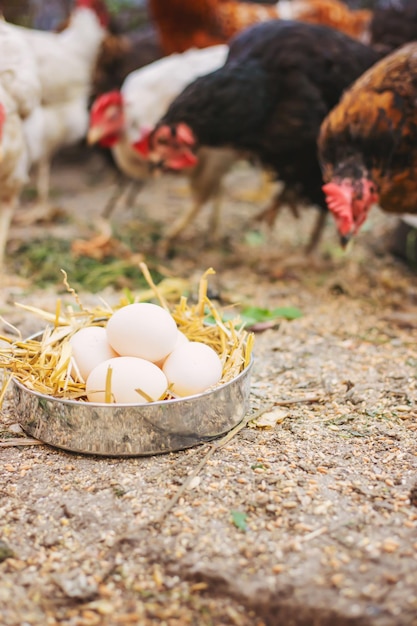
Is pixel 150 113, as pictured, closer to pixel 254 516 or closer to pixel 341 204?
pixel 341 204

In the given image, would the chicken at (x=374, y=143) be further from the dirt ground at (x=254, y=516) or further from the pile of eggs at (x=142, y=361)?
the pile of eggs at (x=142, y=361)

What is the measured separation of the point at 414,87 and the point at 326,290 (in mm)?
972

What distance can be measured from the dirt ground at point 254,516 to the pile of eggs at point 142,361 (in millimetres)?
157

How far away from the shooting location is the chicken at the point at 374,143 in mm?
2266

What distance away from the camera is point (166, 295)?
8.20ft

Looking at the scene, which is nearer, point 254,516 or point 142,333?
point 254,516

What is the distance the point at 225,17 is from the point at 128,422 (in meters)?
4.14

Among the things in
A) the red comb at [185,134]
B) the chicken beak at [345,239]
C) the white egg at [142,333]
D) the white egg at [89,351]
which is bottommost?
the chicken beak at [345,239]

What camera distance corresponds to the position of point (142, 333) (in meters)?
1.45

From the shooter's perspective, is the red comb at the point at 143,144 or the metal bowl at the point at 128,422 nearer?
the metal bowl at the point at 128,422

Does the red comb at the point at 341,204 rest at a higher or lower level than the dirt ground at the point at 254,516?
higher

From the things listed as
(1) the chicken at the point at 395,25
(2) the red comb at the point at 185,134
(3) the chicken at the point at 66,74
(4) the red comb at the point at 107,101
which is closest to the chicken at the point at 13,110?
(4) the red comb at the point at 107,101

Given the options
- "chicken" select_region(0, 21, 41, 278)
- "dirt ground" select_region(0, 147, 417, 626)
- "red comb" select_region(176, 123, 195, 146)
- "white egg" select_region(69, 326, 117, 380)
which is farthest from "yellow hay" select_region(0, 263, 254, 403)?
"red comb" select_region(176, 123, 195, 146)

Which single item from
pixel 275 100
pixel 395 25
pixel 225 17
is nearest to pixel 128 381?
pixel 275 100
